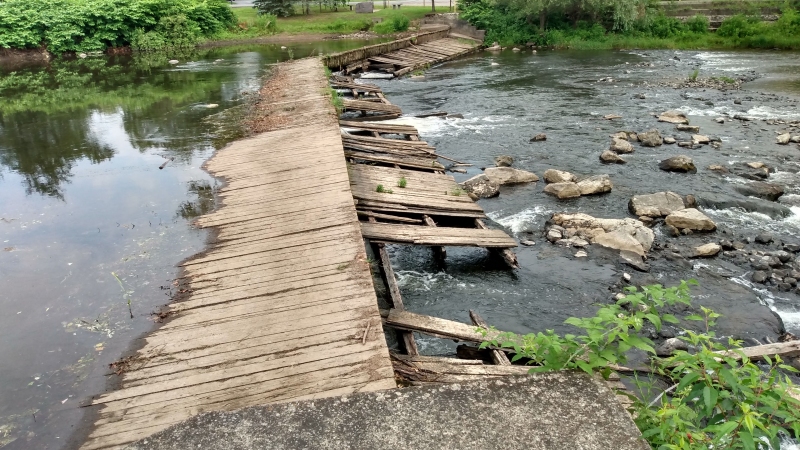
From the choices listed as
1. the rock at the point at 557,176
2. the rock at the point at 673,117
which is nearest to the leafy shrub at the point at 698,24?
the rock at the point at 673,117

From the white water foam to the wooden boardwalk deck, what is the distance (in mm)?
3392

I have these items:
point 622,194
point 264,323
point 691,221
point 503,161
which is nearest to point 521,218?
point 622,194

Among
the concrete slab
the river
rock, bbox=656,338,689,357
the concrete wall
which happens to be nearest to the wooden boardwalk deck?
the river

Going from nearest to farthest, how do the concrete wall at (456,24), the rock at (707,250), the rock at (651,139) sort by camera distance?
the rock at (707,250) < the rock at (651,139) < the concrete wall at (456,24)

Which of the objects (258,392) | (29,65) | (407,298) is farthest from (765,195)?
(29,65)

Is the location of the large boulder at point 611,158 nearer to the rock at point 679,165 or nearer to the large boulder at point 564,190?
the rock at point 679,165

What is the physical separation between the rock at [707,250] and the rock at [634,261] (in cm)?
101

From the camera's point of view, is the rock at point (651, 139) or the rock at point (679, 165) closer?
the rock at point (679, 165)

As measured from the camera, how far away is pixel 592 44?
107 feet

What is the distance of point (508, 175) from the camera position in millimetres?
13391

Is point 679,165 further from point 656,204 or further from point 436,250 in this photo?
point 436,250

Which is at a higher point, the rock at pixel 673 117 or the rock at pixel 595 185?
the rock at pixel 673 117

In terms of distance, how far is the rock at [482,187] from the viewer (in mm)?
12664

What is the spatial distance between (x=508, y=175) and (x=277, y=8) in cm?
3642
